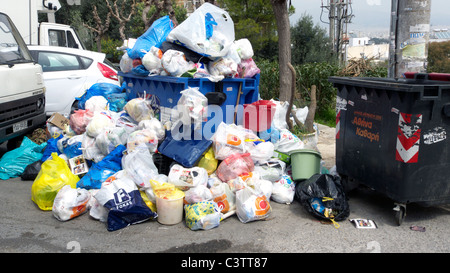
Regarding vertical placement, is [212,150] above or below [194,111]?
below

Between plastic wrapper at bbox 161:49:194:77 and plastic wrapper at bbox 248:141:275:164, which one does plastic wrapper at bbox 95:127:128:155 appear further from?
plastic wrapper at bbox 248:141:275:164

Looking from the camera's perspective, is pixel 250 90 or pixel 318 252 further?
pixel 250 90

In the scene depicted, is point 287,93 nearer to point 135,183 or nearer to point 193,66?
point 193,66

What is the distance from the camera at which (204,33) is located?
16.5 ft

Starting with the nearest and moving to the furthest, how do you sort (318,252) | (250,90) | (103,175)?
(318,252), (103,175), (250,90)

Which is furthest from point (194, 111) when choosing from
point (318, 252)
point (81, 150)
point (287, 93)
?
point (287, 93)

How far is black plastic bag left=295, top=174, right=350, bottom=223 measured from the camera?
3.92 meters

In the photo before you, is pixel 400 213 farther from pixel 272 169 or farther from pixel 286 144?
pixel 286 144

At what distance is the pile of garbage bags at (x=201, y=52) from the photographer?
4934mm

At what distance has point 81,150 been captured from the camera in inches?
206

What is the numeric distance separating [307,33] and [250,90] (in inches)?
481

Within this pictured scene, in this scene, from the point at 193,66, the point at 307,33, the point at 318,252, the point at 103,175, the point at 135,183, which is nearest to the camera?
the point at 318,252

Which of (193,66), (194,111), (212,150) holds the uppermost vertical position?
(193,66)

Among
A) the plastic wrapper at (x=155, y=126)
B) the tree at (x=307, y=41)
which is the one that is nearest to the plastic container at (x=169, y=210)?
the plastic wrapper at (x=155, y=126)
